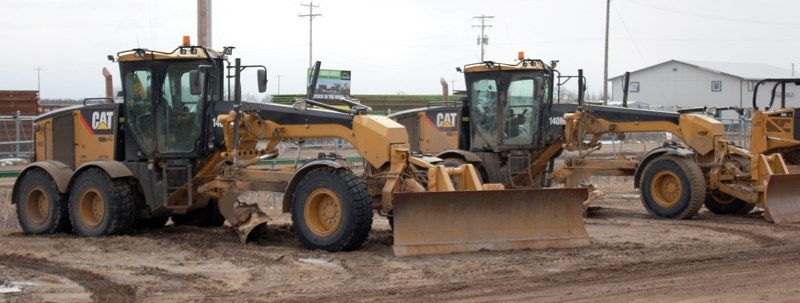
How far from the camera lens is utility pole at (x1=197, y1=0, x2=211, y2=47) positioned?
20.0 metres

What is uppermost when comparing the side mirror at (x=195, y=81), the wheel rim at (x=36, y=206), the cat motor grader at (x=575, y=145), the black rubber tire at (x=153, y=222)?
the side mirror at (x=195, y=81)

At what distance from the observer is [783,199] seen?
1656 centimetres

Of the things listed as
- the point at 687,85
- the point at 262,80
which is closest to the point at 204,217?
the point at 262,80

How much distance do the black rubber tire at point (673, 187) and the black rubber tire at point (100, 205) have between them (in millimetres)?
8089

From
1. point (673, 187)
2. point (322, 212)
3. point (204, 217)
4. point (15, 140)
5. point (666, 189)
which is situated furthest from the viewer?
point (15, 140)

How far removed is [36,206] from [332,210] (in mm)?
4875

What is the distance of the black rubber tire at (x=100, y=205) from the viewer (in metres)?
14.0

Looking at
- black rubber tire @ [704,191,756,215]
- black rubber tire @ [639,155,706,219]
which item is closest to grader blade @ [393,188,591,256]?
black rubber tire @ [639,155,706,219]

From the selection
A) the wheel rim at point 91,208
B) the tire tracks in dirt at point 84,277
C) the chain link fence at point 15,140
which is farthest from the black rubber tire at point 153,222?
the chain link fence at point 15,140

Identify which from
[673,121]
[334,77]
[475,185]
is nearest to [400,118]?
[673,121]

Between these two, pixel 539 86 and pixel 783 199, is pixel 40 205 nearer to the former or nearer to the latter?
pixel 539 86

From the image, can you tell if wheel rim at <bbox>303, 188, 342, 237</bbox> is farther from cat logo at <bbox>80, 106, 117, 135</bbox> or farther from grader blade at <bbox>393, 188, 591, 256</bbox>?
cat logo at <bbox>80, 106, 117, 135</bbox>

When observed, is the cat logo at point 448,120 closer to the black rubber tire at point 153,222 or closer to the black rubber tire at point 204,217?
the black rubber tire at point 204,217

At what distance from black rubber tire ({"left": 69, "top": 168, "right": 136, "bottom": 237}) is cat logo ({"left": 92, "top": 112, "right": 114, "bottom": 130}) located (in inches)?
27.6
